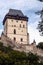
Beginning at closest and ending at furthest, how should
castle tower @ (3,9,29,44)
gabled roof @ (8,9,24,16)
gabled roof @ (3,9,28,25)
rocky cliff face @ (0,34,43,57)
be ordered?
rocky cliff face @ (0,34,43,57) < castle tower @ (3,9,29,44) < gabled roof @ (3,9,28,25) < gabled roof @ (8,9,24,16)

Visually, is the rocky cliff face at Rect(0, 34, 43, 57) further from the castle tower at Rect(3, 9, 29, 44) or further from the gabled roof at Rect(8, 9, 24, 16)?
the gabled roof at Rect(8, 9, 24, 16)

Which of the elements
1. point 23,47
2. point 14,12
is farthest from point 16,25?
point 23,47

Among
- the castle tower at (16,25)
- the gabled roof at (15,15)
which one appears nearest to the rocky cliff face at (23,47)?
the castle tower at (16,25)

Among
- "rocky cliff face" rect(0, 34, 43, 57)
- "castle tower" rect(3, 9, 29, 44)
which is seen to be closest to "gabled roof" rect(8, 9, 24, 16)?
"castle tower" rect(3, 9, 29, 44)

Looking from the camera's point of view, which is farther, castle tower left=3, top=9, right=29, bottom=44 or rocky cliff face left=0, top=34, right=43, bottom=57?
castle tower left=3, top=9, right=29, bottom=44

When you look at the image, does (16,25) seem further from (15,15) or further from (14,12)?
(14,12)

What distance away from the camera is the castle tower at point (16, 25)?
8856 centimetres

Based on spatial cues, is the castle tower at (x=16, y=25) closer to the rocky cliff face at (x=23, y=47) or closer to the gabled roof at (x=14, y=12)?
the gabled roof at (x=14, y=12)

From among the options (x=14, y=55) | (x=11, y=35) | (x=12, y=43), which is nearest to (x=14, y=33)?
(x=11, y=35)

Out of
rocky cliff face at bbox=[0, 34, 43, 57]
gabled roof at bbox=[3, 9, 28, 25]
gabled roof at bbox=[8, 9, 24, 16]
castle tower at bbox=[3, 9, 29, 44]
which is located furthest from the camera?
gabled roof at bbox=[8, 9, 24, 16]

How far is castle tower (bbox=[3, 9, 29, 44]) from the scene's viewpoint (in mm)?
88562

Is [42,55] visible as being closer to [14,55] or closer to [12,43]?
[12,43]

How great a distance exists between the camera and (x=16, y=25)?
9119cm

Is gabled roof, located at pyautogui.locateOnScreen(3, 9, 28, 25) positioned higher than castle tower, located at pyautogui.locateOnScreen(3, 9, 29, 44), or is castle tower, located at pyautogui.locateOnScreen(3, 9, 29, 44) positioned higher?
gabled roof, located at pyautogui.locateOnScreen(3, 9, 28, 25)
